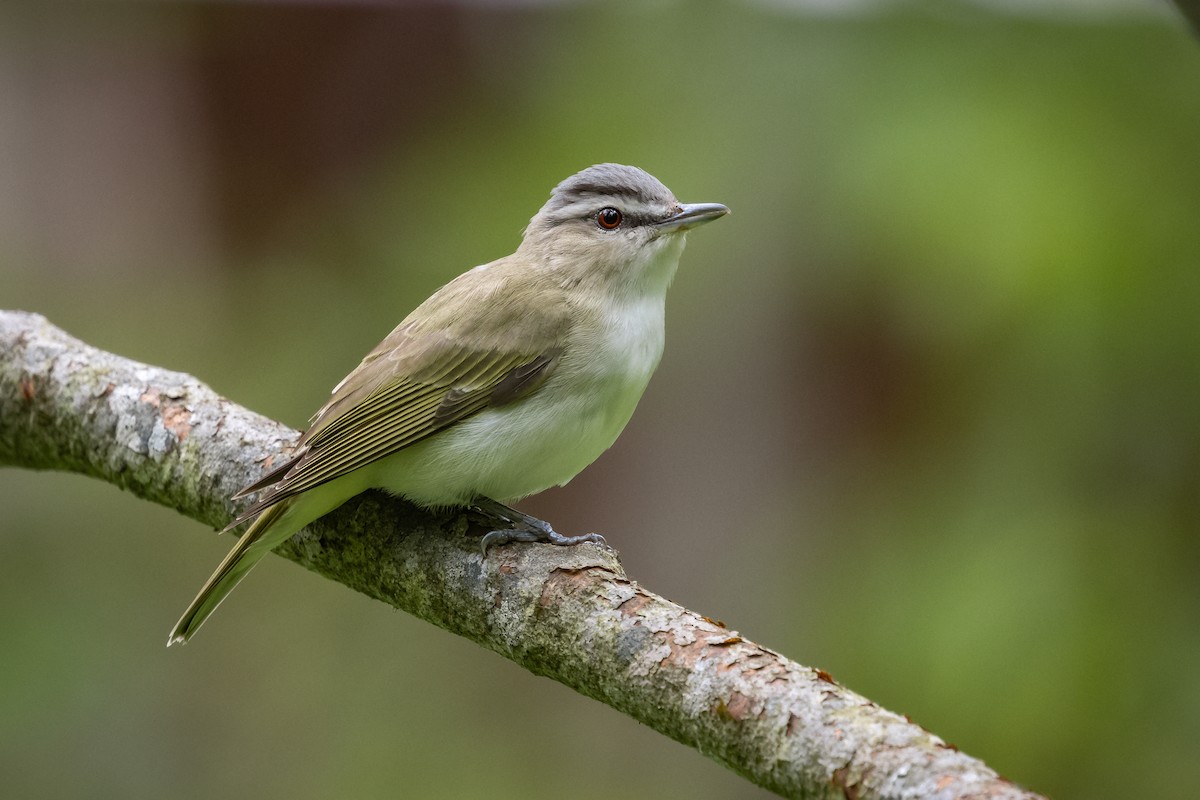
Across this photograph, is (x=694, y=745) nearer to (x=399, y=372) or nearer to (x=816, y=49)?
(x=399, y=372)

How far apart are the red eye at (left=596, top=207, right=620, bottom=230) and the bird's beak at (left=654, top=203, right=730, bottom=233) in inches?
6.4

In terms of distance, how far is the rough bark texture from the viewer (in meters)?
2.16

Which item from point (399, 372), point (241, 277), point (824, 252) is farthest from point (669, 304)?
point (399, 372)

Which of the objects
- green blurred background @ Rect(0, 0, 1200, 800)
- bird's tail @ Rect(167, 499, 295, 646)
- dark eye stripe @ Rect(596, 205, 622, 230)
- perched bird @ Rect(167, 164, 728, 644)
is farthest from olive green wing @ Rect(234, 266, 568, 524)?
green blurred background @ Rect(0, 0, 1200, 800)

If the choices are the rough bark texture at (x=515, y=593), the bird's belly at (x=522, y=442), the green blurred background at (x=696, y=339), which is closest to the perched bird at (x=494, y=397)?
the bird's belly at (x=522, y=442)

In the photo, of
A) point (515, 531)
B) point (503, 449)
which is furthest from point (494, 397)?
point (515, 531)

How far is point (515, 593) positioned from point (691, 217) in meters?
1.73

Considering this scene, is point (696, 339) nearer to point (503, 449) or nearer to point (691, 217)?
point (691, 217)

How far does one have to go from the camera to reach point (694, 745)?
2.46 metres

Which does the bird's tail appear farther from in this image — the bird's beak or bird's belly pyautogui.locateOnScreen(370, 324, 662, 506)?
the bird's beak

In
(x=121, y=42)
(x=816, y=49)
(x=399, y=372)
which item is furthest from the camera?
(x=121, y=42)

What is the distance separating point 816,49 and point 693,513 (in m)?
3.01

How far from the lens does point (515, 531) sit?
133 inches

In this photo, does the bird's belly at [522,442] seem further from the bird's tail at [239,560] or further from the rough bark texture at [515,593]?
the bird's tail at [239,560]
